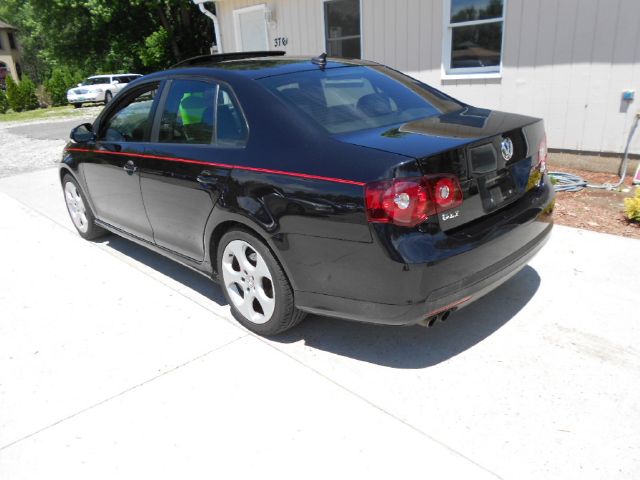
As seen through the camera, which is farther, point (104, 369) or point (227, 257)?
point (227, 257)

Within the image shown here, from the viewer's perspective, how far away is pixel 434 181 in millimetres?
2482

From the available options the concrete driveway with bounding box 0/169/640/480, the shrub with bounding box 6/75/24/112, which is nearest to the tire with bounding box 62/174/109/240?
the concrete driveway with bounding box 0/169/640/480

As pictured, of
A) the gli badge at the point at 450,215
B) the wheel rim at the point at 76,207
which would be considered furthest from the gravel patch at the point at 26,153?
the gli badge at the point at 450,215

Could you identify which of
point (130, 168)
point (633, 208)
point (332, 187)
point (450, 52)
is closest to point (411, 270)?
point (332, 187)

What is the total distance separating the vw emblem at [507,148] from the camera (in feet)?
9.26

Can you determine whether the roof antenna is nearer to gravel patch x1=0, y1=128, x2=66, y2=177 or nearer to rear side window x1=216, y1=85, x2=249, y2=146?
rear side window x1=216, y1=85, x2=249, y2=146

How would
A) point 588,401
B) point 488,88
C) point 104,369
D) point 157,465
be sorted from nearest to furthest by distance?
point 157,465 → point 588,401 → point 104,369 → point 488,88

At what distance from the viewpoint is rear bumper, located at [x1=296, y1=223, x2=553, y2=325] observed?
258 cm

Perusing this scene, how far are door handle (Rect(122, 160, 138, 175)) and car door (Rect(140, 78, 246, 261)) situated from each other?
0.12 metres

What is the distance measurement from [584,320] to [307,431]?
193cm

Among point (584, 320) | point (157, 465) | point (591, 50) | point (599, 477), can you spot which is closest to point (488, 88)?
point (591, 50)

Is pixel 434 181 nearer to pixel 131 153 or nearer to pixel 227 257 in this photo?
pixel 227 257

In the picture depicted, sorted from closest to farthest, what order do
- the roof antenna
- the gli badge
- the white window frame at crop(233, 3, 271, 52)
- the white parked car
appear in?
the gli badge → the roof antenna → the white window frame at crop(233, 3, 271, 52) → the white parked car

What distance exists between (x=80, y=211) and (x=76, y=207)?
0.32 feet
